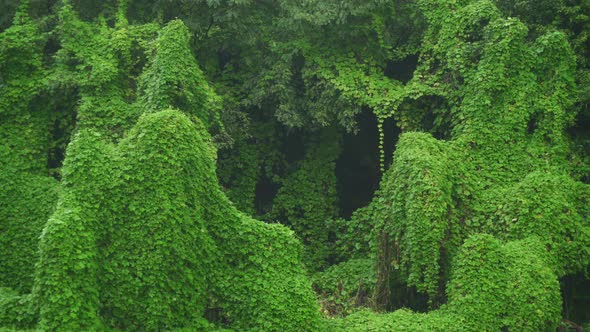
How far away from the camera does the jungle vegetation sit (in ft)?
26.5

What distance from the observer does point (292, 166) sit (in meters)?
13.1

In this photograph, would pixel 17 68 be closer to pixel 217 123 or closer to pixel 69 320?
A: pixel 217 123

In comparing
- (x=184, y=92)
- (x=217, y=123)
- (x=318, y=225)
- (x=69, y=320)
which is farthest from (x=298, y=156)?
(x=69, y=320)

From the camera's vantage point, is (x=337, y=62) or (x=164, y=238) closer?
(x=164, y=238)

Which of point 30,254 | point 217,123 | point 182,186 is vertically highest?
point 217,123

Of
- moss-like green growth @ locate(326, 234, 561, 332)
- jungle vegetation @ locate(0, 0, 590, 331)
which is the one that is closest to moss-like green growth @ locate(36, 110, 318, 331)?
jungle vegetation @ locate(0, 0, 590, 331)

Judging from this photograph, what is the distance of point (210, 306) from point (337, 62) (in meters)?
4.94

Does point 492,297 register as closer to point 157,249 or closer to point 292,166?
point 157,249

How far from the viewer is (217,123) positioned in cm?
1088

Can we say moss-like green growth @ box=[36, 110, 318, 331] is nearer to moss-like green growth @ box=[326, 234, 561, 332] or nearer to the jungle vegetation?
the jungle vegetation

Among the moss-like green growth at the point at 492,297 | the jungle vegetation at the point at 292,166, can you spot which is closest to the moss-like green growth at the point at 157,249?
the jungle vegetation at the point at 292,166

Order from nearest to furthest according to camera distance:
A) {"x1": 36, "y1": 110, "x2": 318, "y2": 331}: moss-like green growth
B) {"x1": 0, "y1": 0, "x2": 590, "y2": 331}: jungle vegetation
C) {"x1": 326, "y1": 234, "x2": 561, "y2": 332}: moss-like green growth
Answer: {"x1": 36, "y1": 110, "x2": 318, "y2": 331}: moss-like green growth < {"x1": 0, "y1": 0, "x2": 590, "y2": 331}: jungle vegetation < {"x1": 326, "y1": 234, "x2": 561, "y2": 332}: moss-like green growth

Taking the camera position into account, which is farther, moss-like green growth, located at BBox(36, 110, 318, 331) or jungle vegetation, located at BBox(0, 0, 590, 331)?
jungle vegetation, located at BBox(0, 0, 590, 331)

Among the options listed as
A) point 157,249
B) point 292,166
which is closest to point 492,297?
point 157,249
